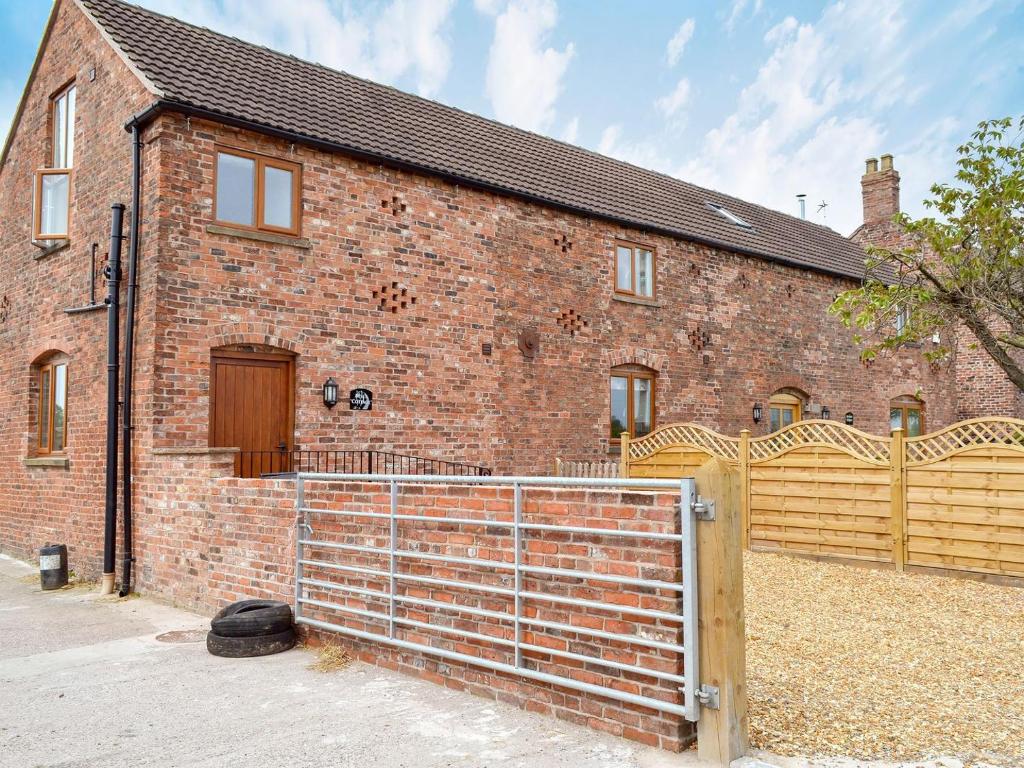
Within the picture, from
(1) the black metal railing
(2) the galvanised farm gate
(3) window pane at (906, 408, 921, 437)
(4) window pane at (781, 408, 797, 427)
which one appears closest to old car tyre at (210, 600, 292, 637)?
(2) the galvanised farm gate

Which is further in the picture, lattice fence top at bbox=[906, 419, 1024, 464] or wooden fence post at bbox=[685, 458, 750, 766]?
lattice fence top at bbox=[906, 419, 1024, 464]

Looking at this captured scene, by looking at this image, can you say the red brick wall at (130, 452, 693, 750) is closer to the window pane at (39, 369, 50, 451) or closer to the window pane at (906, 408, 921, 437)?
the window pane at (39, 369, 50, 451)

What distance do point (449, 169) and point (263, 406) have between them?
4.58 metres

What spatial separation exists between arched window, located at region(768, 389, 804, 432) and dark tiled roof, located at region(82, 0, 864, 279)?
3.01 metres

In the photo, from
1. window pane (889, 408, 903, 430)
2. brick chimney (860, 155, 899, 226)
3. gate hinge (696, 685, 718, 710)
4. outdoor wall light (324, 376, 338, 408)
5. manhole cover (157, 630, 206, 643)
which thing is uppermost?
brick chimney (860, 155, 899, 226)

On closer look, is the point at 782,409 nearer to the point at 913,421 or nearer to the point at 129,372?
the point at 913,421

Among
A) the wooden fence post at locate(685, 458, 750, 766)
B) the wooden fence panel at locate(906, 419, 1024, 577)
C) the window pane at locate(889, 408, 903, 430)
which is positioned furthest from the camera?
the window pane at locate(889, 408, 903, 430)

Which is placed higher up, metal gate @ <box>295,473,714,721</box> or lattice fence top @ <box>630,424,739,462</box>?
lattice fence top @ <box>630,424,739,462</box>

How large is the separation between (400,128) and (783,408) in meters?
10.5

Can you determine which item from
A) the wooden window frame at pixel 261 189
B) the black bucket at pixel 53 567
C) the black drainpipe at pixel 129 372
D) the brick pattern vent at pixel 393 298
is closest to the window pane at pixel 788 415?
the brick pattern vent at pixel 393 298

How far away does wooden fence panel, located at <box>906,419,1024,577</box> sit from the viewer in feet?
27.0

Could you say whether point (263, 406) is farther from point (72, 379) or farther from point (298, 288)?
point (72, 379)

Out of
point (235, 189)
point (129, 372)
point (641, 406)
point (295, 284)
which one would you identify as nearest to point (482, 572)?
point (129, 372)

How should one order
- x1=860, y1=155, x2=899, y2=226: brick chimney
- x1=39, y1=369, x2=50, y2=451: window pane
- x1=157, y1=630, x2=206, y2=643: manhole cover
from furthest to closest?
x1=860, y1=155, x2=899, y2=226: brick chimney
x1=39, y1=369, x2=50, y2=451: window pane
x1=157, y1=630, x2=206, y2=643: manhole cover
